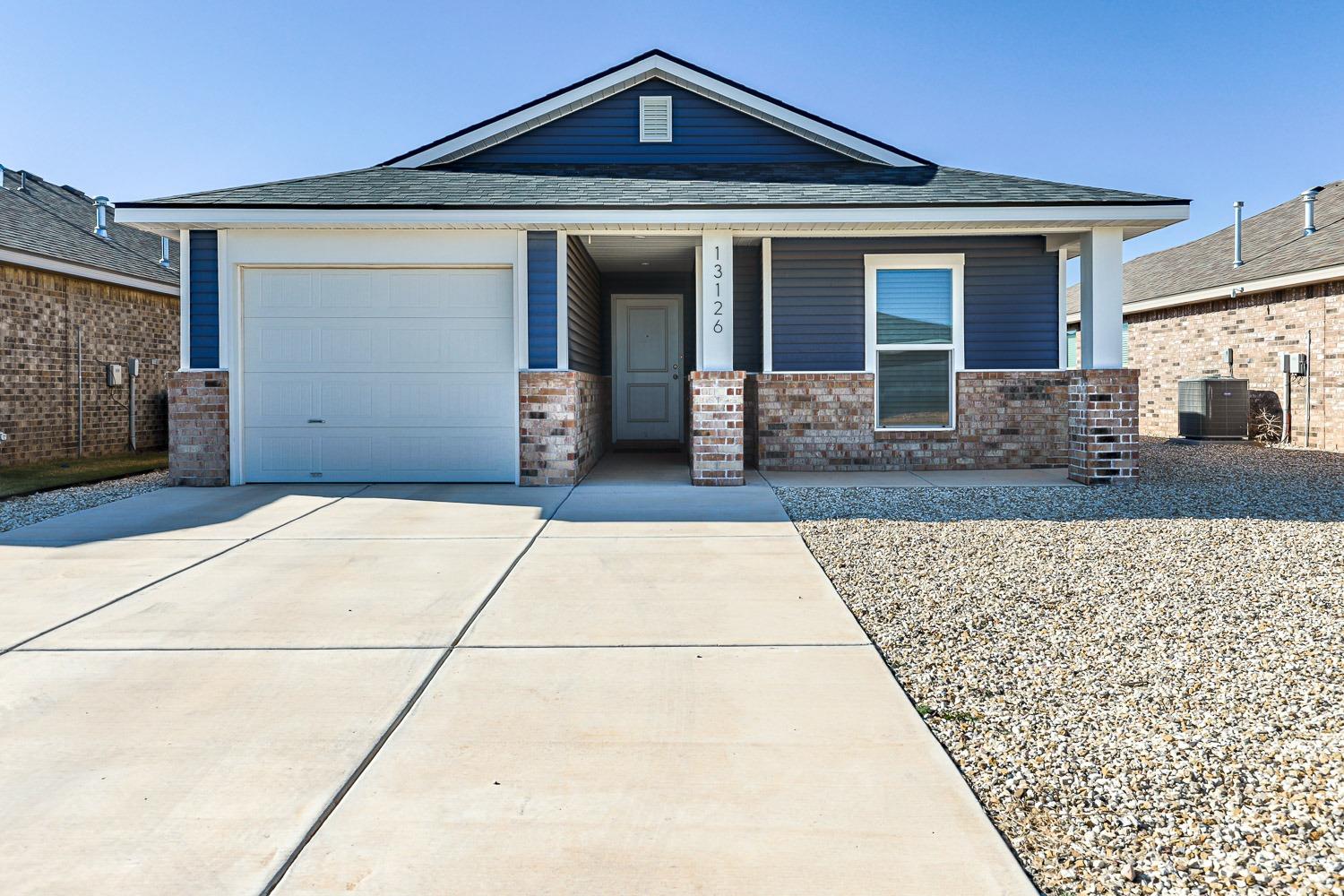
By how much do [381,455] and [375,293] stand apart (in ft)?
5.70

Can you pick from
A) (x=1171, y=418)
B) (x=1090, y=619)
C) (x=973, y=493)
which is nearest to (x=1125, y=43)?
(x=1171, y=418)

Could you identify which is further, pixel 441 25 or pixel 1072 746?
pixel 441 25

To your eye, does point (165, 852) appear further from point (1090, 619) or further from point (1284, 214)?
point (1284, 214)

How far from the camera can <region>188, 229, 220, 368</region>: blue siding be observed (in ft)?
29.0

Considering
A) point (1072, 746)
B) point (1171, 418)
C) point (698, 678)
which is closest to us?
point (1072, 746)

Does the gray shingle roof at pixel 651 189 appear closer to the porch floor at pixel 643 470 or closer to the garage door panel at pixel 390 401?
the garage door panel at pixel 390 401

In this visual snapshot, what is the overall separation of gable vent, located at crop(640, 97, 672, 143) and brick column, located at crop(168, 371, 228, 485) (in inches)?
234

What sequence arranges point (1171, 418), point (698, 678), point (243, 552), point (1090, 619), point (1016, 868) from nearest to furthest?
point (1016, 868) < point (698, 678) < point (1090, 619) < point (243, 552) < point (1171, 418)

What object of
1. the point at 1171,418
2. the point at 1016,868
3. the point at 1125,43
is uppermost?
the point at 1125,43

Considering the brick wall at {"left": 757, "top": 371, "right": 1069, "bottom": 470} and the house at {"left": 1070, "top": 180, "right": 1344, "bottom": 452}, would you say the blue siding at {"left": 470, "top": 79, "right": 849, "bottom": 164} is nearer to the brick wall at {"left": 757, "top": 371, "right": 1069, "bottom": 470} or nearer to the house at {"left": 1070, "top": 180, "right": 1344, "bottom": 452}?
the brick wall at {"left": 757, "top": 371, "right": 1069, "bottom": 470}

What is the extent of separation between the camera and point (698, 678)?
3309 millimetres

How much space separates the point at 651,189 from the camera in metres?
9.18

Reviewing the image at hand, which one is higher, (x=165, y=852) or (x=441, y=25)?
(x=441, y=25)

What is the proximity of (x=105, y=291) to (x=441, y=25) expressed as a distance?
641 cm
